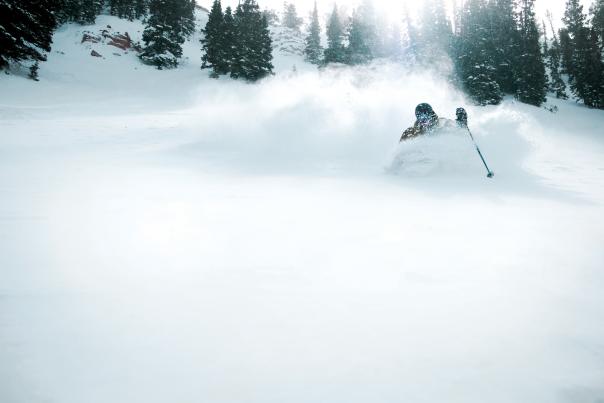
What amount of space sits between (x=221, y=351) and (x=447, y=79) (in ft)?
121

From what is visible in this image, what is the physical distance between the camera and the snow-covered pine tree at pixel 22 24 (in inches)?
638

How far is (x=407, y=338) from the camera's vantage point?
2.13 metres

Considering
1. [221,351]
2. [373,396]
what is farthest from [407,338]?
[221,351]

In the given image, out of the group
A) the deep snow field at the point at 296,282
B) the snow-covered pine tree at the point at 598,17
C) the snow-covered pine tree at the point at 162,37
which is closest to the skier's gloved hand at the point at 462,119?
the deep snow field at the point at 296,282

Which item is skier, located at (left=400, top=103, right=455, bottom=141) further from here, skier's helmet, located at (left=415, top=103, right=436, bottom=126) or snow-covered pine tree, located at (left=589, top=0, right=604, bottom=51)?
snow-covered pine tree, located at (left=589, top=0, right=604, bottom=51)

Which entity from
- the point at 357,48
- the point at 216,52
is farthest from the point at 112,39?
the point at 357,48

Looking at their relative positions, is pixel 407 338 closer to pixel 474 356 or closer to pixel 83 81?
pixel 474 356

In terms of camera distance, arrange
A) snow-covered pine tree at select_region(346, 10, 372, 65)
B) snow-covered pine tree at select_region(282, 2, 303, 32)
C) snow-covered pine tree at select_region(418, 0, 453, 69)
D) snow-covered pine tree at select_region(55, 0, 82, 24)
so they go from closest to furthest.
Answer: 1. snow-covered pine tree at select_region(55, 0, 82, 24)
2. snow-covered pine tree at select_region(418, 0, 453, 69)
3. snow-covered pine tree at select_region(346, 10, 372, 65)
4. snow-covered pine tree at select_region(282, 2, 303, 32)

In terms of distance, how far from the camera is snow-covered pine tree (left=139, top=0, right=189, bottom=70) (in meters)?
33.6

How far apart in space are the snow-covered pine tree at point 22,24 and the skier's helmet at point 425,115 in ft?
60.0

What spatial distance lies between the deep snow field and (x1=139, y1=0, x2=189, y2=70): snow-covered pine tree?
29342 millimetres

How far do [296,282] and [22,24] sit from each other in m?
20.8

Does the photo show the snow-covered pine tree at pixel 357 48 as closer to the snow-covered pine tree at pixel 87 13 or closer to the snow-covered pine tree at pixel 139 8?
the snow-covered pine tree at pixel 139 8

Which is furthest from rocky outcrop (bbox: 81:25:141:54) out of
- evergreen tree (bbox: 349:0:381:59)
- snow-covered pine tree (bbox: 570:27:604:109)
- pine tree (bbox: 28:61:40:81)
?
snow-covered pine tree (bbox: 570:27:604:109)
